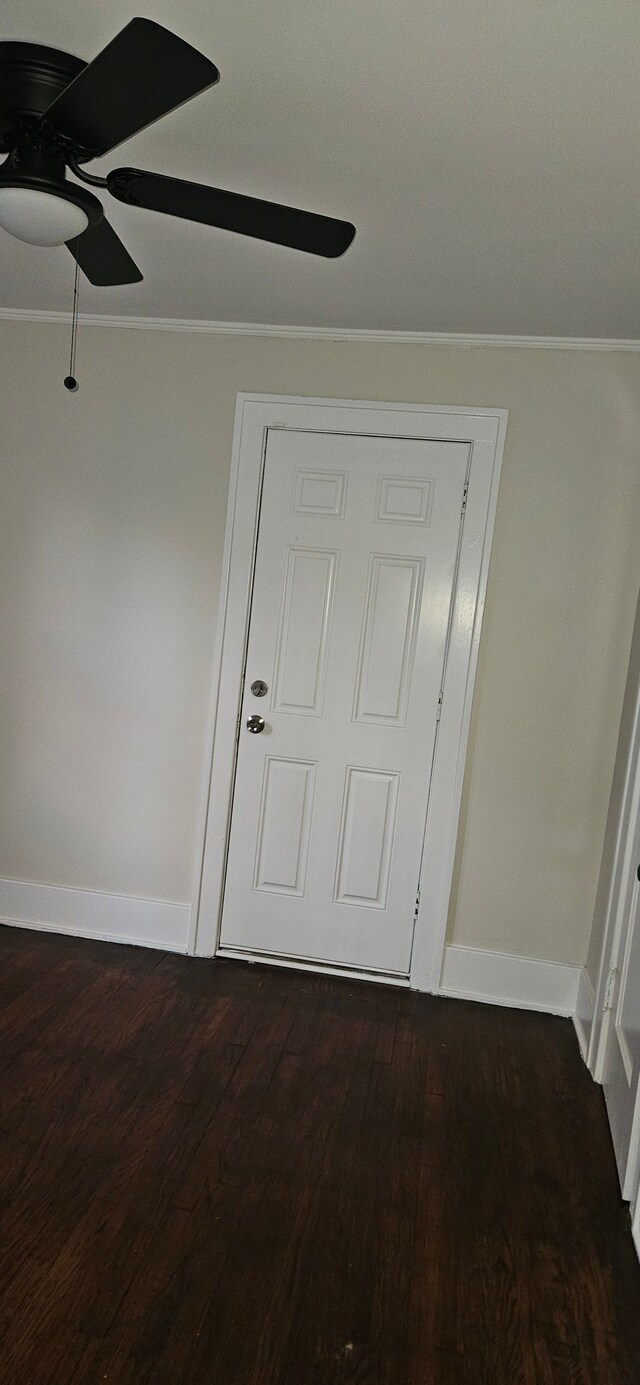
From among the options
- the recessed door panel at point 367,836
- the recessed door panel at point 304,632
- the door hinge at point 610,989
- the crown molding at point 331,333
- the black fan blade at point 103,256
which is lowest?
the door hinge at point 610,989

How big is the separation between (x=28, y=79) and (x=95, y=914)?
287 cm

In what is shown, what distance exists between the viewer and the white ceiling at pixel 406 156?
167cm

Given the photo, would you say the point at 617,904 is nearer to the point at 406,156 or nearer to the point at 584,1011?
the point at 584,1011

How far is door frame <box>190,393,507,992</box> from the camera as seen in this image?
3.39 m

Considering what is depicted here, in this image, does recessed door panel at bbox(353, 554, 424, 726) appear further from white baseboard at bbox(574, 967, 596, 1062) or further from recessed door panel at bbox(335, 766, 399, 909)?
white baseboard at bbox(574, 967, 596, 1062)

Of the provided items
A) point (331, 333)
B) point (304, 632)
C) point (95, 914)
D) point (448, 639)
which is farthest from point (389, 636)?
point (95, 914)

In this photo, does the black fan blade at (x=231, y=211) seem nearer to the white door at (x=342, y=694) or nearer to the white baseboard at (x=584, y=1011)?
the white door at (x=342, y=694)

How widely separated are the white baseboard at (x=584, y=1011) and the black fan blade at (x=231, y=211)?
2.46 meters

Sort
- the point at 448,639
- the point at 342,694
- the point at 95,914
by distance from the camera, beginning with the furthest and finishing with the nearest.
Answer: the point at 95,914 → the point at 342,694 → the point at 448,639

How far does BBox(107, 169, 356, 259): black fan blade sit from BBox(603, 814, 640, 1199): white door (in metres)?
1.77

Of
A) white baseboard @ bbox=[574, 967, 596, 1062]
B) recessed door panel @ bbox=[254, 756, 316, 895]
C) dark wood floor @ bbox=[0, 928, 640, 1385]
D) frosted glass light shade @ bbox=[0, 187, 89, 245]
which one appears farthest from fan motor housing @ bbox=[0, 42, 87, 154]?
white baseboard @ bbox=[574, 967, 596, 1062]

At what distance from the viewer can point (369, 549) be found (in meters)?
3.48

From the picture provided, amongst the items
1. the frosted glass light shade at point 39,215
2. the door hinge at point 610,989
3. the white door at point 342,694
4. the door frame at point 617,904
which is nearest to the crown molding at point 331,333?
the white door at point 342,694

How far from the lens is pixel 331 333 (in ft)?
11.3
